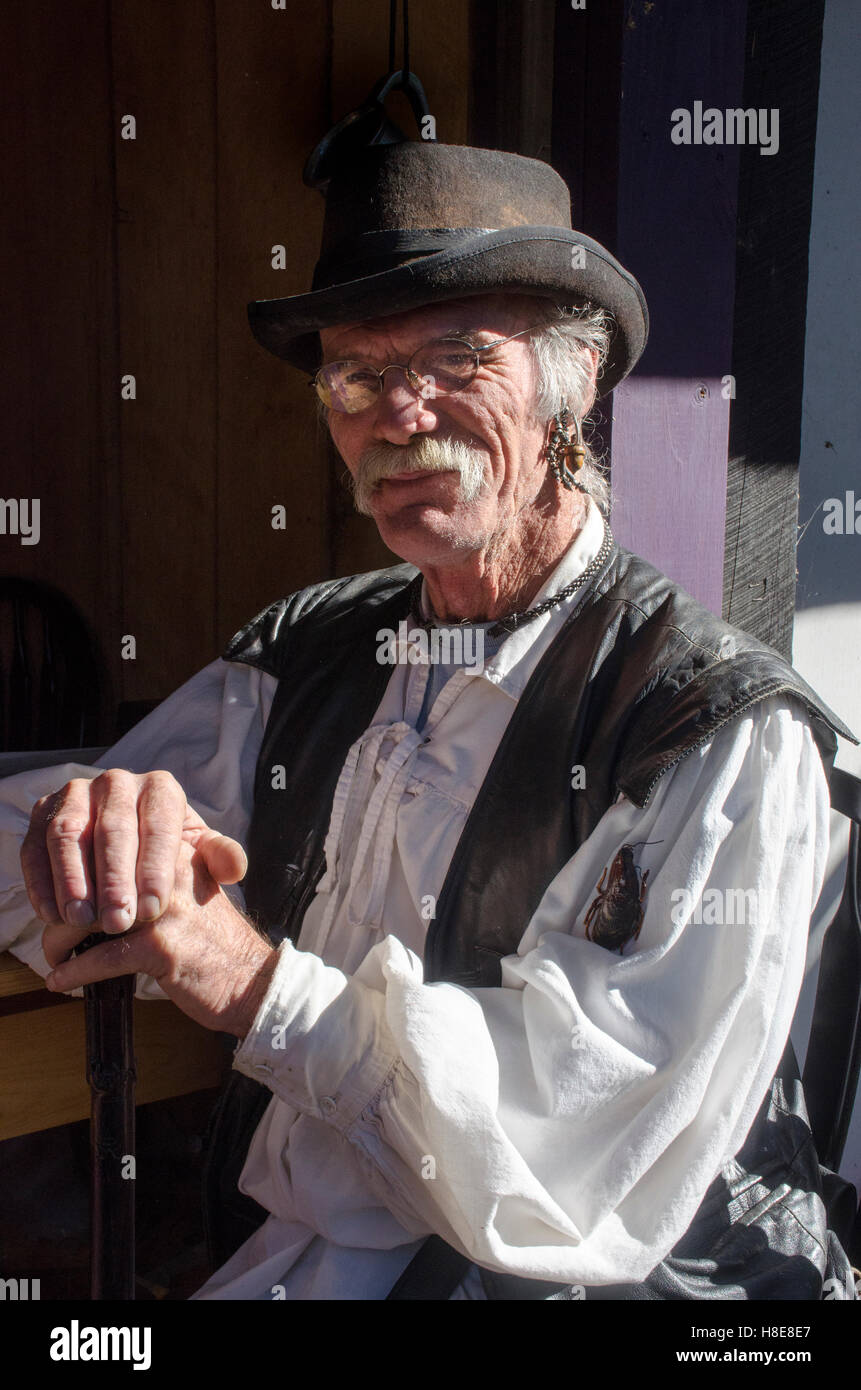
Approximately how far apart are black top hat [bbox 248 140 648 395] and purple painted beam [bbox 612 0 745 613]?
299 millimetres

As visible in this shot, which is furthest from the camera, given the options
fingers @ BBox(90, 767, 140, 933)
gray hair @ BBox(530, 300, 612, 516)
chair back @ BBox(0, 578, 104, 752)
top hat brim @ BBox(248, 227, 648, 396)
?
chair back @ BBox(0, 578, 104, 752)

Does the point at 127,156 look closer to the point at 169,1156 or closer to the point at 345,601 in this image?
the point at 345,601

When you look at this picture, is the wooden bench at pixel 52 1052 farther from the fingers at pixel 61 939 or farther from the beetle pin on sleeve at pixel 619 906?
the beetle pin on sleeve at pixel 619 906

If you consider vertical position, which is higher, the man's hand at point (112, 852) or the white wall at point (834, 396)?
the white wall at point (834, 396)

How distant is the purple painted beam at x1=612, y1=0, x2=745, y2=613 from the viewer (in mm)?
1951

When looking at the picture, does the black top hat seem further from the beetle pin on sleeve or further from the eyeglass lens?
the beetle pin on sleeve

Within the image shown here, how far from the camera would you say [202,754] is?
1875 millimetres

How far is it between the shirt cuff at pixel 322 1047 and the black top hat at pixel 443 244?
0.93 metres

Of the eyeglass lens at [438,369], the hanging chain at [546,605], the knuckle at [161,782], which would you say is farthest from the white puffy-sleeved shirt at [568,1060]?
the eyeglass lens at [438,369]

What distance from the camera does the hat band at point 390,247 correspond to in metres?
1.53

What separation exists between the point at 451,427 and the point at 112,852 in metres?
0.78

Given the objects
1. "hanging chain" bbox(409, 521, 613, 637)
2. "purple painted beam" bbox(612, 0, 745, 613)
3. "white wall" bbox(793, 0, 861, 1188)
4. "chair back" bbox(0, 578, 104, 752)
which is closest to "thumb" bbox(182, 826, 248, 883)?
"hanging chain" bbox(409, 521, 613, 637)

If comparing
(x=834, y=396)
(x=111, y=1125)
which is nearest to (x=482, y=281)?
(x=111, y=1125)

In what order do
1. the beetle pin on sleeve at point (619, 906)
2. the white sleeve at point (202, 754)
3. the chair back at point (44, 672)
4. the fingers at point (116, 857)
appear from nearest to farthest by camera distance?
the fingers at point (116, 857) → the beetle pin on sleeve at point (619, 906) → the white sleeve at point (202, 754) → the chair back at point (44, 672)
